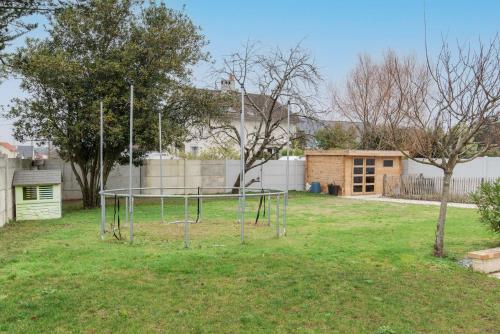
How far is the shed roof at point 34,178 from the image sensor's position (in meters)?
11.0

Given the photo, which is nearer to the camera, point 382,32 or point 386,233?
point 386,233

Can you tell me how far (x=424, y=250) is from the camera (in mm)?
7242

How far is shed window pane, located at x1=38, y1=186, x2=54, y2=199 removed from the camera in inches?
444

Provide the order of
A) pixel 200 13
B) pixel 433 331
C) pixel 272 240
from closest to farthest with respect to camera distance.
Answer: pixel 433 331 → pixel 272 240 → pixel 200 13

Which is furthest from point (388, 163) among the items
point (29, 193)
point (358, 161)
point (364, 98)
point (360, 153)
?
point (29, 193)

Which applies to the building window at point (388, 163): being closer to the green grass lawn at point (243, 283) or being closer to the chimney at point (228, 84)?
the chimney at point (228, 84)

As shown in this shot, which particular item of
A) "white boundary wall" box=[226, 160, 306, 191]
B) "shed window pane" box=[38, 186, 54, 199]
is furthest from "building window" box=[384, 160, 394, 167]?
"shed window pane" box=[38, 186, 54, 199]

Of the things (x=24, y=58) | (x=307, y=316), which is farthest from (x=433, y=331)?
(x=24, y=58)

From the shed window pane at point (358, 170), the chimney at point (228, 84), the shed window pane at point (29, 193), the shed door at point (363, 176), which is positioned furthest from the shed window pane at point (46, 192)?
the shed window pane at point (358, 170)

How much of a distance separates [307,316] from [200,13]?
37.6 ft

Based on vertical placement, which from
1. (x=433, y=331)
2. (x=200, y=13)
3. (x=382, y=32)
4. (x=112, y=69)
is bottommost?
(x=433, y=331)

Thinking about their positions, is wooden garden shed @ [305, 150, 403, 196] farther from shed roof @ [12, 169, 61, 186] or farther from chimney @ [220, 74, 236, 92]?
shed roof @ [12, 169, 61, 186]

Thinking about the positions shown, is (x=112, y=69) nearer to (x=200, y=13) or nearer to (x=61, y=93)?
(x=61, y=93)

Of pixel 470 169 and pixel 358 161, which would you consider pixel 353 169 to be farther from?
pixel 470 169
